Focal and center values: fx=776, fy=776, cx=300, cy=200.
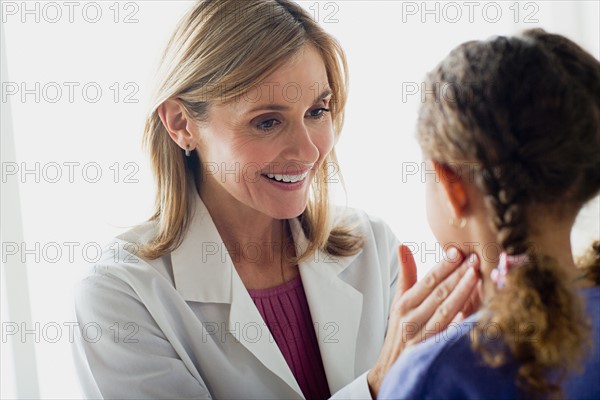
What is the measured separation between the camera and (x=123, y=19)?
6.13 ft

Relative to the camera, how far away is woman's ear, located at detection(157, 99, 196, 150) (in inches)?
60.4

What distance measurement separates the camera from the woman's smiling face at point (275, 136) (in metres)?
1.46

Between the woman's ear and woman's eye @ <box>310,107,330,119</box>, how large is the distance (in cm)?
24

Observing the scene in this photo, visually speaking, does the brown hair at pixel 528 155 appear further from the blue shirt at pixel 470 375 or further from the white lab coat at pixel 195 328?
the white lab coat at pixel 195 328

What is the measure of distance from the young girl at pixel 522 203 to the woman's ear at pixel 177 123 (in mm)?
688

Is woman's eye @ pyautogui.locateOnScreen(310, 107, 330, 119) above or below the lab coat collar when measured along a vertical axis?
above

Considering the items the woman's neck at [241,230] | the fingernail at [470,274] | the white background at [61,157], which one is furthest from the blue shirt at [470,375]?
the white background at [61,157]

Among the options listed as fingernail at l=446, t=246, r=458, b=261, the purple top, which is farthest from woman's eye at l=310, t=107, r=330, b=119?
fingernail at l=446, t=246, r=458, b=261

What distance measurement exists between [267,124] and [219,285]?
32 centimetres

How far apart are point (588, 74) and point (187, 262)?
0.84 m

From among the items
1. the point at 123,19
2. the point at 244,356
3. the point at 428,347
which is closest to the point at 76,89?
the point at 123,19

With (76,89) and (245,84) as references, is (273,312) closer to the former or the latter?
(245,84)

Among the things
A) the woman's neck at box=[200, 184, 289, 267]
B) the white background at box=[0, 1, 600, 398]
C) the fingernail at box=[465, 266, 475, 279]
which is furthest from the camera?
the white background at box=[0, 1, 600, 398]

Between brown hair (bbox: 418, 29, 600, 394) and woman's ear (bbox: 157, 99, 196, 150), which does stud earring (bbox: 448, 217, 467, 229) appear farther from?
woman's ear (bbox: 157, 99, 196, 150)
